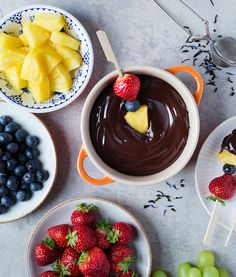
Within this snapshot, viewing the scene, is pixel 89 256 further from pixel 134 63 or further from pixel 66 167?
pixel 134 63

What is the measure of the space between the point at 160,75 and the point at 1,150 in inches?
21.9

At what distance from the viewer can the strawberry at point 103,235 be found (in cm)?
163

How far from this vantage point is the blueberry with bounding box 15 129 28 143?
1.62 meters

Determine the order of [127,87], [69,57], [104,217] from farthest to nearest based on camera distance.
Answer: [104,217] → [69,57] → [127,87]

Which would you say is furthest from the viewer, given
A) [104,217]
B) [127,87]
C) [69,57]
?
[104,217]

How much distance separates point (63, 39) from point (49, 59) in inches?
3.0

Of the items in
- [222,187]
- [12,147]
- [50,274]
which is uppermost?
[222,187]

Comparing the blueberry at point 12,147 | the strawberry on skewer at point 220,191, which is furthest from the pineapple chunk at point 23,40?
the strawberry on skewer at point 220,191

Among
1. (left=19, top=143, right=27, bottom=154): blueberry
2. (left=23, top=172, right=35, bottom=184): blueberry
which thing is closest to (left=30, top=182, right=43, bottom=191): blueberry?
(left=23, top=172, right=35, bottom=184): blueberry

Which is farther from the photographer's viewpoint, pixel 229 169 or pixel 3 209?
pixel 3 209

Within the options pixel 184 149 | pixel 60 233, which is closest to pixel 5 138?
pixel 60 233

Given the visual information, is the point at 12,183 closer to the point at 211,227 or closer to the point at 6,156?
the point at 6,156

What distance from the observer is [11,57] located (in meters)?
1.55

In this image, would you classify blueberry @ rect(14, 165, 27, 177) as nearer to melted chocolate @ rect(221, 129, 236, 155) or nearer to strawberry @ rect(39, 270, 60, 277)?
strawberry @ rect(39, 270, 60, 277)
